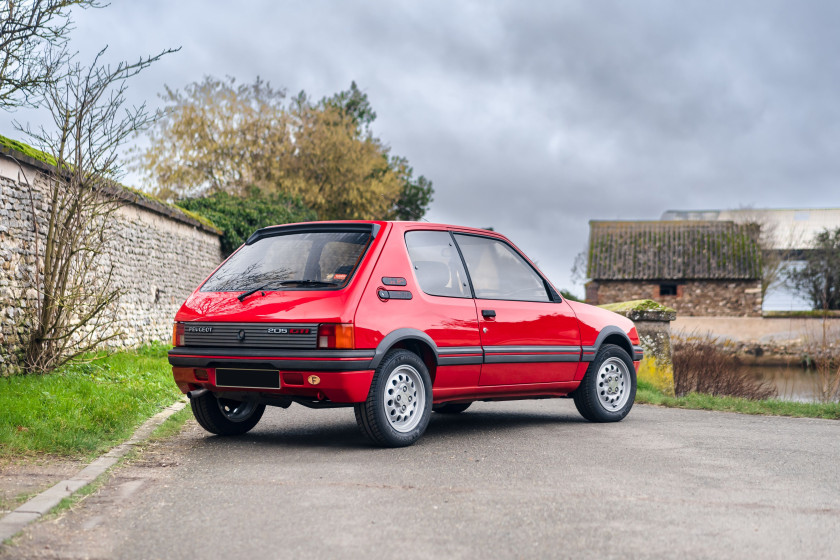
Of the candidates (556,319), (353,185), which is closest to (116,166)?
(556,319)

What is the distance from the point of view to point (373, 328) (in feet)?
22.3

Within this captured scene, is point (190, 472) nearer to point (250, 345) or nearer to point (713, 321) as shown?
point (250, 345)

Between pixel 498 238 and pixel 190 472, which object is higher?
pixel 498 238

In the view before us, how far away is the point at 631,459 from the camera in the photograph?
6711 mm

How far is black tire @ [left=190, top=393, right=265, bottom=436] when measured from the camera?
7742mm

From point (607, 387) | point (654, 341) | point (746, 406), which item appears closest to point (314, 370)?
point (607, 387)

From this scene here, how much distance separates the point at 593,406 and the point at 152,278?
12292 millimetres

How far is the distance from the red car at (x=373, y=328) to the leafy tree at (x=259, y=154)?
1279 inches

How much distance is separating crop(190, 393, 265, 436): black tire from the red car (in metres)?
0.01

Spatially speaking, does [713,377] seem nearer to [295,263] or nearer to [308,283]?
[295,263]

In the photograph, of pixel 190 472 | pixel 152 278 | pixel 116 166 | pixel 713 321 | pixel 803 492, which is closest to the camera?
pixel 803 492

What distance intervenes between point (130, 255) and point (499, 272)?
11018 mm

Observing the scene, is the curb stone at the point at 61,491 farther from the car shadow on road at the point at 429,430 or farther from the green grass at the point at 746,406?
the green grass at the point at 746,406

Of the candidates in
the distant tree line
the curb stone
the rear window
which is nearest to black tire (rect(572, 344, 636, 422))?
the rear window
